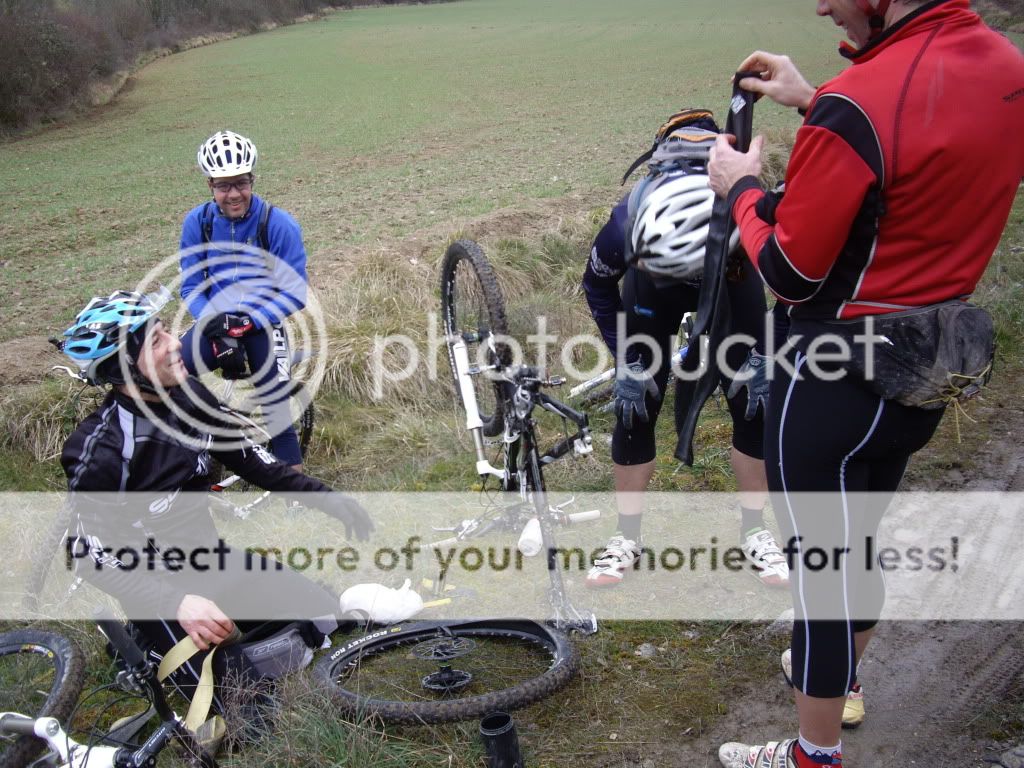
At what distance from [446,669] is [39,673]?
1645 mm

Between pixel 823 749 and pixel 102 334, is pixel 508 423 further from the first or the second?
pixel 823 749

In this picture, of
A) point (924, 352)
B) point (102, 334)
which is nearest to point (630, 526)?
point (924, 352)

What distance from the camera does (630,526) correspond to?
3930 millimetres

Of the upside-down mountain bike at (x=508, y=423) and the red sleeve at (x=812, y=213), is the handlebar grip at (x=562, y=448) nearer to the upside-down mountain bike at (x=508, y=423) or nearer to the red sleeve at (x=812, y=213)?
the upside-down mountain bike at (x=508, y=423)

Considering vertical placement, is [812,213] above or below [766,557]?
above

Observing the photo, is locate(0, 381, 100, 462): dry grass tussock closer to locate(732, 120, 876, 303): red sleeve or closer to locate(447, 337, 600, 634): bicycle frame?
locate(447, 337, 600, 634): bicycle frame

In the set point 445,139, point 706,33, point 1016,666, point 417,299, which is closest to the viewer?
point 1016,666

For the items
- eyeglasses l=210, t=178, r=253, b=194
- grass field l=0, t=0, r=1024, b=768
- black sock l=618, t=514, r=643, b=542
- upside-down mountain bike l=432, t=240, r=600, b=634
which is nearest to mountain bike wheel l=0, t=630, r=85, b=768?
grass field l=0, t=0, r=1024, b=768

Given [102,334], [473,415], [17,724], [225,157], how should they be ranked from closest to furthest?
[17,724] → [102,334] → [473,415] → [225,157]

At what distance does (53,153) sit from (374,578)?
25605 mm

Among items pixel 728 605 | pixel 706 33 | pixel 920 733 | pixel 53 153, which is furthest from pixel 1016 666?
pixel 706 33

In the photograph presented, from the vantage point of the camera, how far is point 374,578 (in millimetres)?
4305

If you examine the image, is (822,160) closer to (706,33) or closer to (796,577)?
(796,577)

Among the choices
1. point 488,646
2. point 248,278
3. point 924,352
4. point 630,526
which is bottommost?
point 488,646
